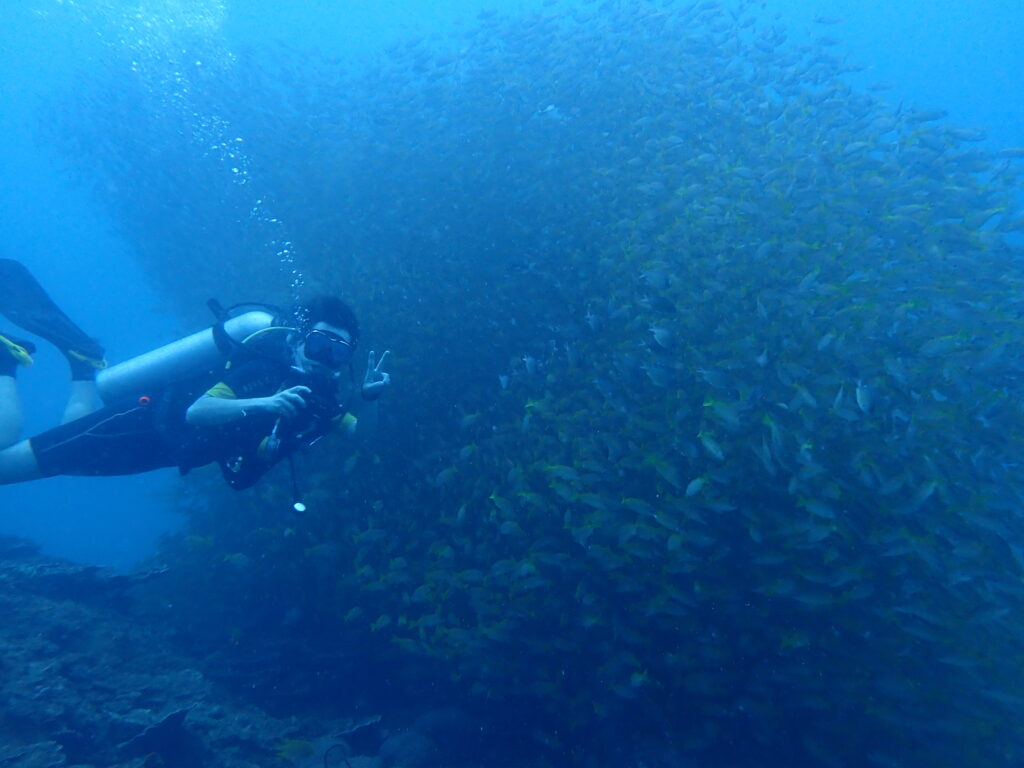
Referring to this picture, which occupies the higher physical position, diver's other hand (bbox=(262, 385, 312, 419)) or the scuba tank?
the scuba tank

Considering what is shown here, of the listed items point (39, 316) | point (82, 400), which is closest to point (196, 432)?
point (82, 400)

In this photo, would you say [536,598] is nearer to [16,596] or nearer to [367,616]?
[367,616]

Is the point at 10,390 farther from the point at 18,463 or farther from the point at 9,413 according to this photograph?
the point at 18,463

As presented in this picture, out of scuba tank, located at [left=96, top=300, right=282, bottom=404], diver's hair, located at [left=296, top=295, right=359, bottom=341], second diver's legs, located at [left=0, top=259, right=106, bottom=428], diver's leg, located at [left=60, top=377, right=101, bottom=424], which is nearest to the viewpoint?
diver's hair, located at [left=296, top=295, right=359, bottom=341]

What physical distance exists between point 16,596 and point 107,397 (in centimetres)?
466

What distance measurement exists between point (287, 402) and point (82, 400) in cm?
358

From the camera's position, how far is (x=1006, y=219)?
25.3 feet

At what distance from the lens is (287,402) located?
4402 millimetres

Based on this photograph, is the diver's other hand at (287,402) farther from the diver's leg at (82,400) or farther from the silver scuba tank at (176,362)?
the diver's leg at (82,400)

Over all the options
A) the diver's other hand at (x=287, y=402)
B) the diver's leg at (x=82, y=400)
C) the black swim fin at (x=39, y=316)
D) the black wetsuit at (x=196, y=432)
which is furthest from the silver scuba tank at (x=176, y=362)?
the diver's other hand at (x=287, y=402)

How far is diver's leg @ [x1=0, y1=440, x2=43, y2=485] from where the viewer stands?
5.55 m

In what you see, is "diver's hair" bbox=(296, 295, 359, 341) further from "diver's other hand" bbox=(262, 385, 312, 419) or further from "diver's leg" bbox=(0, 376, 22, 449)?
"diver's leg" bbox=(0, 376, 22, 449)

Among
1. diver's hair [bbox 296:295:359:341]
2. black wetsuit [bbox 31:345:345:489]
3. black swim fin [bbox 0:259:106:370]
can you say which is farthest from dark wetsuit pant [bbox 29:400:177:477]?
diver's hair [bbox 296:295:359:341]

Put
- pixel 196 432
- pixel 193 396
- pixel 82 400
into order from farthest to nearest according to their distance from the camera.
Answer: pixel 82 400
pixel 193 396
pixel 196 432
